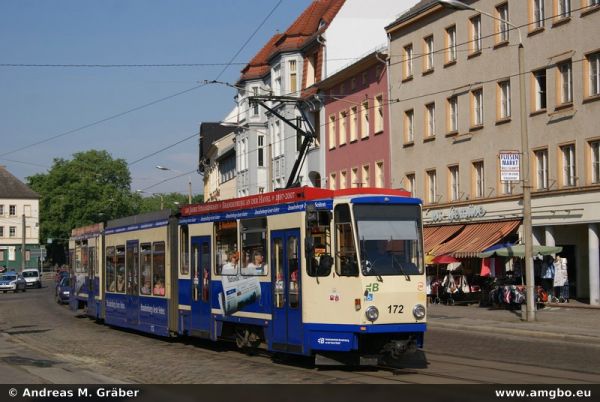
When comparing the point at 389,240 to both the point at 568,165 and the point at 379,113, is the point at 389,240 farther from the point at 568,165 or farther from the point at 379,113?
the point at 379,113

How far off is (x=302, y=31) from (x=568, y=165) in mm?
31169

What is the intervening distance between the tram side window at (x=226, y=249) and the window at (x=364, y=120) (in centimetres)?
3197

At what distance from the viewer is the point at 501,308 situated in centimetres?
3381

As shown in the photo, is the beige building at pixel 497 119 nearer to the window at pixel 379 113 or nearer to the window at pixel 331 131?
the window at pixel 379 113

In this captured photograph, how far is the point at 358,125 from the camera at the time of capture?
169 feet

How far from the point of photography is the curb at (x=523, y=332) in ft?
73.0

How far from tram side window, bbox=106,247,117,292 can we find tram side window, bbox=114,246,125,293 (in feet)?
1.00

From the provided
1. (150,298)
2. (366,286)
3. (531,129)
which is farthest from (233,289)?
(531,129)

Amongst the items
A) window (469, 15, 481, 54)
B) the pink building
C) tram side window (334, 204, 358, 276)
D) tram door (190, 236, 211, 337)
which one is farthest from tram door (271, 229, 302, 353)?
the pink building

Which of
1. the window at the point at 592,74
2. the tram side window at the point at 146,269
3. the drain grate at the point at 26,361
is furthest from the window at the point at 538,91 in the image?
the drain grate at the point at 26,361

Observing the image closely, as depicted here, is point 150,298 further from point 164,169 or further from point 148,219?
point 164,169

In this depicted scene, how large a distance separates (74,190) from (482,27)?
292ft

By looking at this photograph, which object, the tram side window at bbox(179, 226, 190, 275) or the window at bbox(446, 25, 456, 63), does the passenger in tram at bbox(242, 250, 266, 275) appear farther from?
the window at bbox(446, 25, 456, 63)

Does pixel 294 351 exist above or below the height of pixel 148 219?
below
